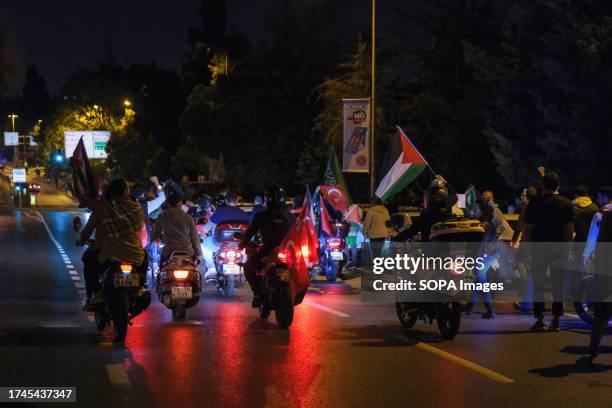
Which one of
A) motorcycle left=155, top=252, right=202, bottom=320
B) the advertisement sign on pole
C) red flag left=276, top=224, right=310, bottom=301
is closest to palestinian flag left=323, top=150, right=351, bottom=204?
the advertisement sign on pole

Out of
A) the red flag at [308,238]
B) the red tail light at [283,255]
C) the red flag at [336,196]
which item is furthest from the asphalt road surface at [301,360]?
the red flag at [336,196]

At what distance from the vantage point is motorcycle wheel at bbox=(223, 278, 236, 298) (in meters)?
14.1

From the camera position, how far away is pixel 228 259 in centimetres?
1384

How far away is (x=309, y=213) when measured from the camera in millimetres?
14109

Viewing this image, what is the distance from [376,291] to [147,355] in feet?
23.4

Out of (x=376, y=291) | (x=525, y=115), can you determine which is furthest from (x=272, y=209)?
(x=525, y=115)

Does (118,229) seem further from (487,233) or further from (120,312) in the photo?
(487,233)

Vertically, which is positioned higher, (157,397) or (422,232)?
(422,232)

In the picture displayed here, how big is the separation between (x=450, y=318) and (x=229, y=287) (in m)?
5.15

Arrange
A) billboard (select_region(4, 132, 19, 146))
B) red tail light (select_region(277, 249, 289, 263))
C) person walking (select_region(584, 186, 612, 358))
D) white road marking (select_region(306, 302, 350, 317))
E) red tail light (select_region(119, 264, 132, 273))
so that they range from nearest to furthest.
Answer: person walking (select_region(584, 186, 612, 358)) < red tail light (select_region(119, 264, 132, 273)) < red tail light (select_region(277, 249, 289, 263)) < white road marking (select_region(306, 302, 350, 317)) < billboard (select_region(4, 132, 19, 146))

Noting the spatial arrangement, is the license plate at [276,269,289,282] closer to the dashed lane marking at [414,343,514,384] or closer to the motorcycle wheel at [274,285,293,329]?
the motorcycle wheel at [274,285,293,329]

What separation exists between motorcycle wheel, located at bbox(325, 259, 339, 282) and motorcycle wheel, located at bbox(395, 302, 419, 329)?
20.5 ft

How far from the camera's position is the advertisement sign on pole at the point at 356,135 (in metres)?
24.0

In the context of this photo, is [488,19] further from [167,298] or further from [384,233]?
[167,298]
